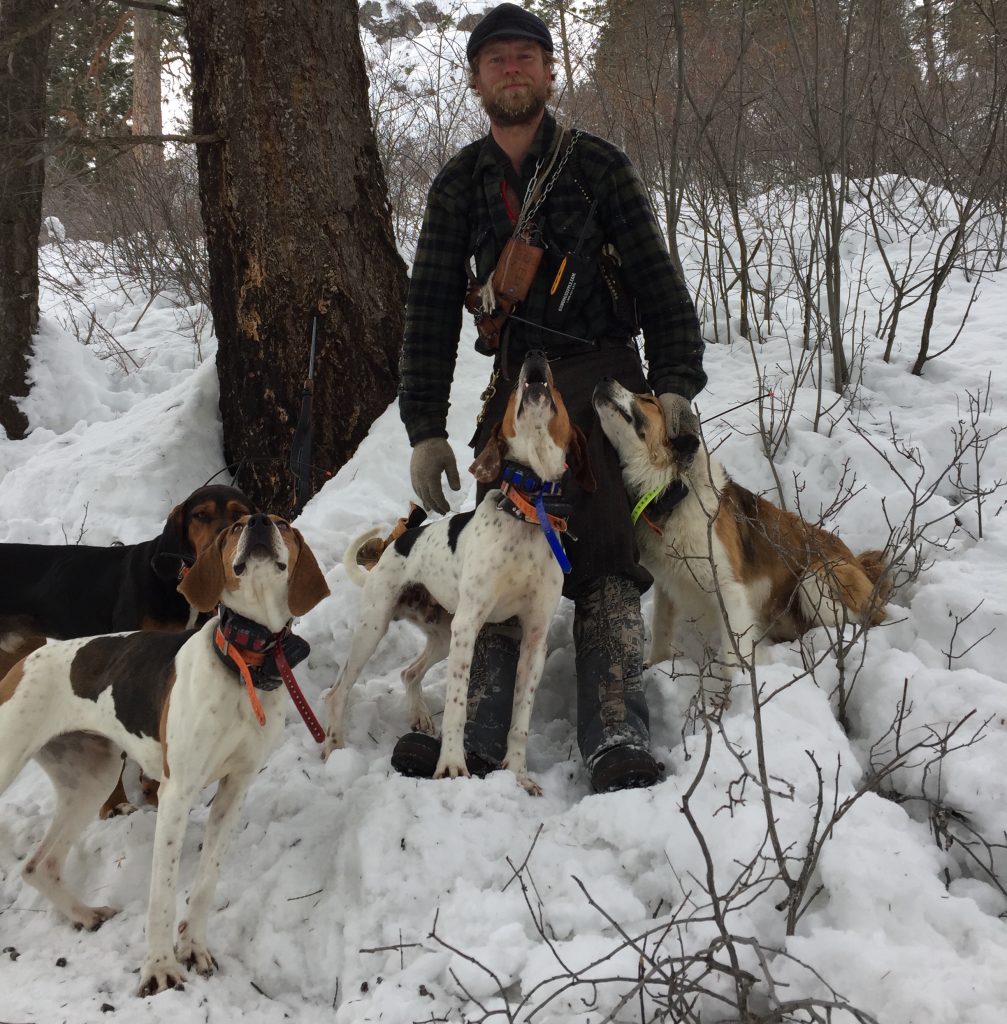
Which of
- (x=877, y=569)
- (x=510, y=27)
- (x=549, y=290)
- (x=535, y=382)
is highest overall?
(x=510, y=27)

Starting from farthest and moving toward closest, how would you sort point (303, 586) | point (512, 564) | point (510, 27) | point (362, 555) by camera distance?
1. point (362, 555)
2. point (510, 27)
3. point (512, 564)
4. point (303, 586)

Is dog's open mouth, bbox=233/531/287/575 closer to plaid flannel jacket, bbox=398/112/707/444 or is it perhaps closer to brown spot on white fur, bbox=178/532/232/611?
brown spot on white fur, bbox=178/532/232/611

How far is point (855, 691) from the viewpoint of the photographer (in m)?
2.93

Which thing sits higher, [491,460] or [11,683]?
[491,460]

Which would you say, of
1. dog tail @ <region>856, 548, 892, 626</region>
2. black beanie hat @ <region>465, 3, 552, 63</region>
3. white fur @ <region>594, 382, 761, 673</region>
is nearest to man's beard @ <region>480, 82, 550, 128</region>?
black beanie hat @ <region>465, 3, 552, 63</region>

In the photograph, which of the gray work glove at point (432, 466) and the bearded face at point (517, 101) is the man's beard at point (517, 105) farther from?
the gray work glove at point (432, 466)

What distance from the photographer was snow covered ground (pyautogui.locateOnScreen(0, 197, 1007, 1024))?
1.89m

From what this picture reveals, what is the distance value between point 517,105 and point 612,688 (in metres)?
2.37

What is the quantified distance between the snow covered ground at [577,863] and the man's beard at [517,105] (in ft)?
6.95

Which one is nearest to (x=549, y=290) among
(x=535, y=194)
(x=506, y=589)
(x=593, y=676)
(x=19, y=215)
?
(x=535, y=194)

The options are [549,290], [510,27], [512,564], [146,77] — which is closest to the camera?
[512,564]

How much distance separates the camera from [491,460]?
311cm

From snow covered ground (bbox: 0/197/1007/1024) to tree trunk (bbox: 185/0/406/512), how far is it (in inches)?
52.5

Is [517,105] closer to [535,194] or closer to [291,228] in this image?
[535,194]
